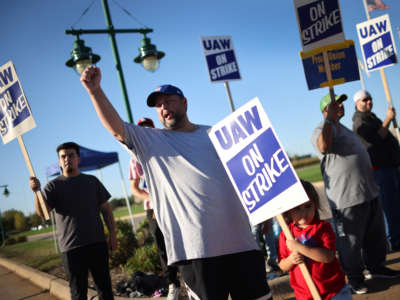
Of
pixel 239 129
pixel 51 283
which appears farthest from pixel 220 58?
pixel 51 283

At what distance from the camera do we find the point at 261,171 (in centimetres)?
194

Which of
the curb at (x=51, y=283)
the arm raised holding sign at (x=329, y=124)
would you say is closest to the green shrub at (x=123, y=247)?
the curb at (x=51, y=283)

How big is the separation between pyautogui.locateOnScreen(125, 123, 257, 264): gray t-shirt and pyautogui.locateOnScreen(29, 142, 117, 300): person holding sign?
1.59 metres

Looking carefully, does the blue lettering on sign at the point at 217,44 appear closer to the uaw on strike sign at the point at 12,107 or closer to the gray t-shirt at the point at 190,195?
the uaw on strike sign at the point at 12,107

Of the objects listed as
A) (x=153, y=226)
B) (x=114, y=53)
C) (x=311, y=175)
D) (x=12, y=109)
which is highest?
(x=114, y=53)

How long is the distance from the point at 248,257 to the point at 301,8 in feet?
8.60

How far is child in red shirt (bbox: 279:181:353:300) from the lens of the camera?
2046 millimetres

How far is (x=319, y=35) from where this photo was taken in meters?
3.29

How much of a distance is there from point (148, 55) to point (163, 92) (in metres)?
5.55

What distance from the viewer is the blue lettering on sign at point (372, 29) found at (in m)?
5.32

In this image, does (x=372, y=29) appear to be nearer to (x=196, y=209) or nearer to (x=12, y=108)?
(x=196, y=209)

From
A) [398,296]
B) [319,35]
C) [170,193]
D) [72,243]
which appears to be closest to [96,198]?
[72,243]

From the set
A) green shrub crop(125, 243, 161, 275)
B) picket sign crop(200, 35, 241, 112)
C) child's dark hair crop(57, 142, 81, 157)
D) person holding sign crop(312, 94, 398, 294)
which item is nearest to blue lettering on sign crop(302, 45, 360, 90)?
person holding sign crop(312, 94, 398, 294)

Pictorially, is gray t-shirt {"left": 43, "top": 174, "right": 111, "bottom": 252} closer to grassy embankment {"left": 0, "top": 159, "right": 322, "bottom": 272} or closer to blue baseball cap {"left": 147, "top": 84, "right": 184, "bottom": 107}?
blue baseball cap {"left": 147, "top": 84, "right": 184, "bottom": 107}
